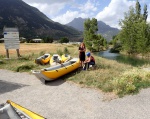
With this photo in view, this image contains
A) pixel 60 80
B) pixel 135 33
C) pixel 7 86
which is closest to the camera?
pixel 7 86

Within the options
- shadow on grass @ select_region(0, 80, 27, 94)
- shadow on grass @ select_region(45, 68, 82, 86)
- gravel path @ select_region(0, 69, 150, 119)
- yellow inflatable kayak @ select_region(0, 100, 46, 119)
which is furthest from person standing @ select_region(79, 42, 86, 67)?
yellow inflatable kayak @ select_region(0, 100, 46, 119)

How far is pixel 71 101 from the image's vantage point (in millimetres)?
9797

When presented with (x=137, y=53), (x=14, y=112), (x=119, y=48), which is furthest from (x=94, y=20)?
(x=14, y=112)

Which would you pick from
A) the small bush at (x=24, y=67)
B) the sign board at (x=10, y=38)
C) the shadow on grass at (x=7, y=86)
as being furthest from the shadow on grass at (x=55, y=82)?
the sign board at (x=10, y=38)

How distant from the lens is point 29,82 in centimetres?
1356

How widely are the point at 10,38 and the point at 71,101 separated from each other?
46.0 feet

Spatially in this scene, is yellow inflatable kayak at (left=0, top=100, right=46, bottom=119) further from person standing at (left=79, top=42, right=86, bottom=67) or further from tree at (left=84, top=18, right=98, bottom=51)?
tree at (left=84, top=18, right=98, bottom=51)

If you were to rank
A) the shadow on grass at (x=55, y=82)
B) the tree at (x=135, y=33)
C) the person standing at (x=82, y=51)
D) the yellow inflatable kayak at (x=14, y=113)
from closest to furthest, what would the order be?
the yellow inflatable kayak at (x=14, y=113) → the shadow on grass at (x=55, y=82) → the person standing at (x=82, y=51) → the tree at (x=135, y=33)

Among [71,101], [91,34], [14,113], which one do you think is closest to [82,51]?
[71,101]

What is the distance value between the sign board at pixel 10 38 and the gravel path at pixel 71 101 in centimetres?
901

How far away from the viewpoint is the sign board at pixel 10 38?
2120 centimetres

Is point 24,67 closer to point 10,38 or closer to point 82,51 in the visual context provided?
point 82,51

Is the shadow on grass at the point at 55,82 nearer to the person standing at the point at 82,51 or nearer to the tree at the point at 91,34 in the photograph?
the person standing at the point at 82,51

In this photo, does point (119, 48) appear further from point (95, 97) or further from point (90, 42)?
point (95, 97)
